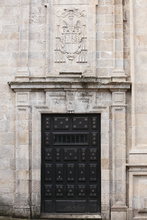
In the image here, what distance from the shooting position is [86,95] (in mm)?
12945

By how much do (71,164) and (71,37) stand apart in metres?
3.30

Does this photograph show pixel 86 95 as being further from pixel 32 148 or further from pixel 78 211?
pixel 78 211

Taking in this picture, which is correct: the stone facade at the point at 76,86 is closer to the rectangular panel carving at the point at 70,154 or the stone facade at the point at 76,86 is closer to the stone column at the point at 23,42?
the stone column at the point at 23,42

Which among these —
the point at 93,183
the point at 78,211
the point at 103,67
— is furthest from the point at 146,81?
the point at 78,211

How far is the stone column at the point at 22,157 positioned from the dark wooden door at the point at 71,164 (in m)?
0.42

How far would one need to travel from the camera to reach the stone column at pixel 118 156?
12609 mm

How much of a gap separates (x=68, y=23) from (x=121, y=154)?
145 inches

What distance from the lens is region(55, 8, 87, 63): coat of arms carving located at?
13070 mm

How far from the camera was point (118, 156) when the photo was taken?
12.7 metres

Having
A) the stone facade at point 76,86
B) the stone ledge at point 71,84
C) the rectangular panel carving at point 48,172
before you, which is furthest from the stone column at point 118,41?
the rectangular panel carving at point 48,172

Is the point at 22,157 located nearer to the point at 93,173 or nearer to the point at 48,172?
the point at 48,172

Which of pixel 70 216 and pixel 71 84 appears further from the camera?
pixel 71 84

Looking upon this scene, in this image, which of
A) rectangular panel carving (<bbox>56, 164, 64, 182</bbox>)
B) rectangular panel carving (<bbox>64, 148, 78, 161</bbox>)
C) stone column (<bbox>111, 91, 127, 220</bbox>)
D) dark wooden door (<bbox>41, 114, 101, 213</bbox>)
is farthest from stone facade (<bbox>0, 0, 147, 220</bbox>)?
rectangular panel carving (<bbox>64, 148, 78, 161</bbox>)

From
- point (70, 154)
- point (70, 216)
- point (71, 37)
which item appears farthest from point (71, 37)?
point (70, 216)
